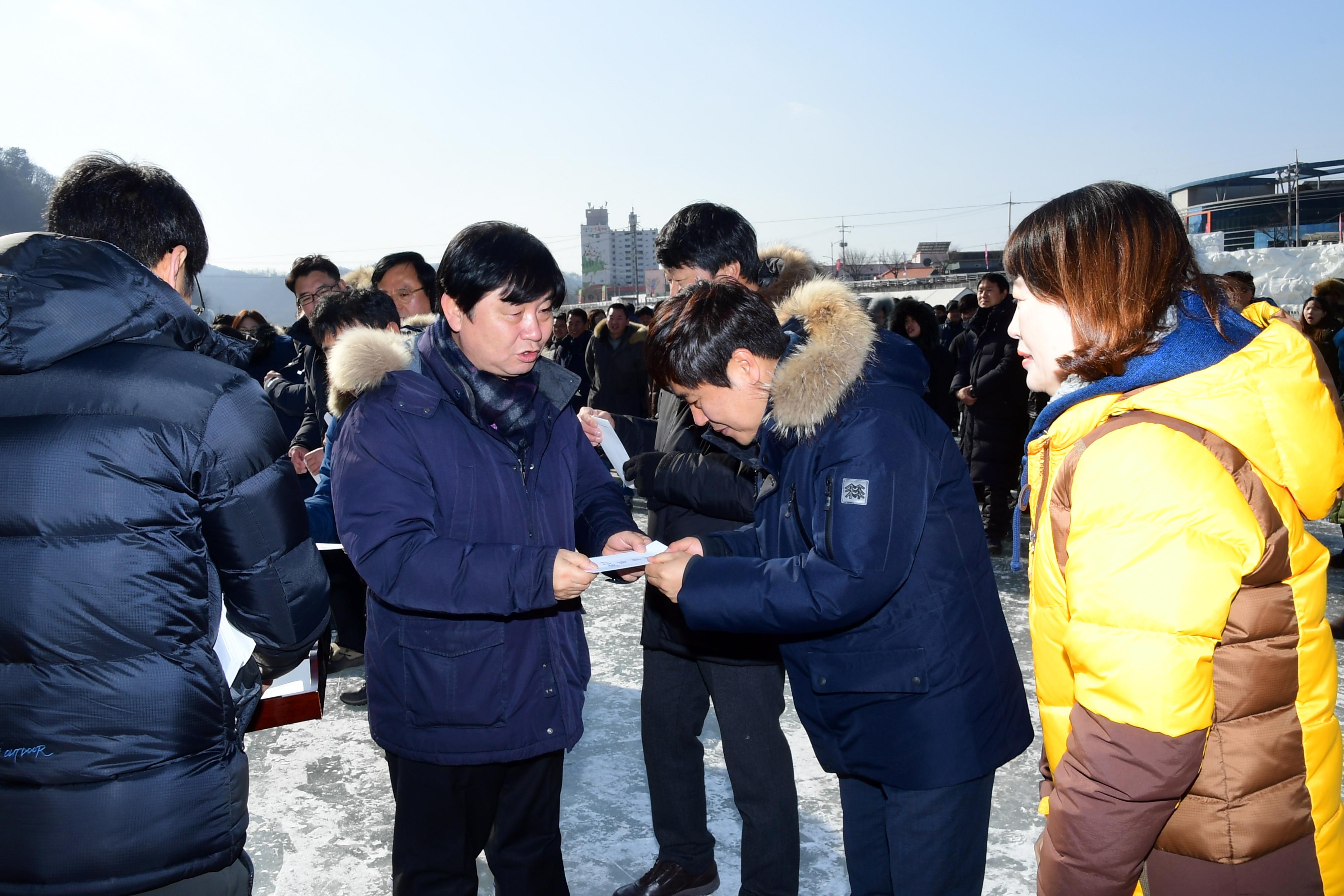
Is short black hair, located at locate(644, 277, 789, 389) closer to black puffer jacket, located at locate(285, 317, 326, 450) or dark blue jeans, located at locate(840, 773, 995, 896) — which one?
dark blue jeans, located at locate(840, 773, 995, 896)

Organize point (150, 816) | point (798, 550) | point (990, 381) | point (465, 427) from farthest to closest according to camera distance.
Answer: point (990, 381) < point (465, 427) < point (798, 550) < point (150, 816)

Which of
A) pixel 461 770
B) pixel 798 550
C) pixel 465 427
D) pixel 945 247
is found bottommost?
pixel 461 770

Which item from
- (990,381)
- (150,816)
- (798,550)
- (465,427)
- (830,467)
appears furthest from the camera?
(990,381)

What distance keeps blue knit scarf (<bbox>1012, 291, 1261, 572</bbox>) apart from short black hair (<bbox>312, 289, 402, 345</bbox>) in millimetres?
2805

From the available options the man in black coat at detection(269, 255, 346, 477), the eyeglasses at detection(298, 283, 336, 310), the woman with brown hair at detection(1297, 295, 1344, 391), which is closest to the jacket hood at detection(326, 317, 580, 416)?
the man in black coat at detection(269, 255, 346, 477)

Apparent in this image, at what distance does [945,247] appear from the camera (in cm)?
6669

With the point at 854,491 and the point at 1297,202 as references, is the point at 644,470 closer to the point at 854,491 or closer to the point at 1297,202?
the point at 854,491

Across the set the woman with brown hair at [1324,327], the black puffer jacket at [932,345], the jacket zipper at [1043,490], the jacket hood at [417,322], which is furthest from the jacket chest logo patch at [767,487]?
the woman with brown hair at [1324,327]

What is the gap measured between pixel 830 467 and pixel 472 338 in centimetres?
88

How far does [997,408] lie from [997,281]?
89 cm

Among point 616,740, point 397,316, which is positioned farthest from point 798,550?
point 397,316

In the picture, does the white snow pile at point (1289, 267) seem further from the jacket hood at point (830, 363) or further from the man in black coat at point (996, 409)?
the jacket hood at point (830, 363)

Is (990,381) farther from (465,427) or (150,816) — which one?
(150,816)

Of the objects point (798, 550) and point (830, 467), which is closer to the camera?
point (830, 467)
